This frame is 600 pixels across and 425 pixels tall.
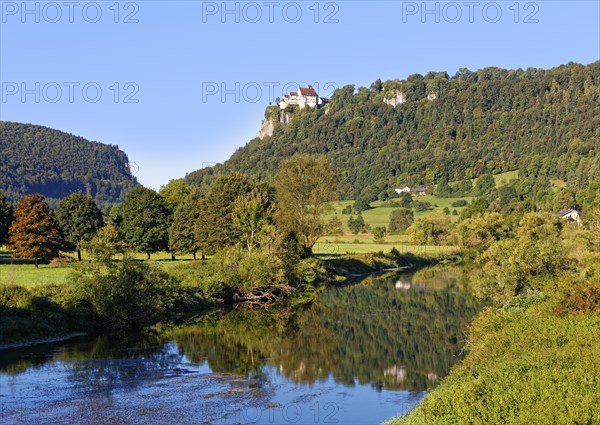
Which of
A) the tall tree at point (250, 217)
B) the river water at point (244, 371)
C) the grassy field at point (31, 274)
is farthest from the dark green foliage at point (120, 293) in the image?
the tall tree at point (250, 217)

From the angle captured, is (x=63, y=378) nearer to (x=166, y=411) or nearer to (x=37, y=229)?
(x=166, y=411)

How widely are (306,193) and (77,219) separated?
25.4m

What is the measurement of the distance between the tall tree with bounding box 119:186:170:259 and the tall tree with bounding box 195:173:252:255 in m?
7.90

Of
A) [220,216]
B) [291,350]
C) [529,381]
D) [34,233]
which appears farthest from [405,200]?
[529,381]

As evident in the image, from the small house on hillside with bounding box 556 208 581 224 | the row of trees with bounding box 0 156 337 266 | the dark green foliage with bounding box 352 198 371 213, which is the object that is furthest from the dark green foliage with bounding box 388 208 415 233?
the row of trees with bounding box 0 156 337 266

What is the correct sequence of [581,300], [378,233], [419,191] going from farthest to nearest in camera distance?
[419,191]
[378,233]
[581,300]

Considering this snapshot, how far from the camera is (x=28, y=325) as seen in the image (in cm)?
3553

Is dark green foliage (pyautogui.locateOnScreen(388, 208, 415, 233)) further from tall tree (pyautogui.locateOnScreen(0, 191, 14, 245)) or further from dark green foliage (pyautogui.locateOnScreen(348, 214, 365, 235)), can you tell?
tall tree (pyautogui.locateOnScreen(0, 191, 14, 245))

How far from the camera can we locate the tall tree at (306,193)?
74.4m

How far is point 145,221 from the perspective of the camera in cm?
8006

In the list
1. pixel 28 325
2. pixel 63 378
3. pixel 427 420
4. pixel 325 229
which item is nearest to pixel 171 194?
pixel 325 229

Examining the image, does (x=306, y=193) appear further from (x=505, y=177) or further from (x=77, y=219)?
(x=505, y=177)

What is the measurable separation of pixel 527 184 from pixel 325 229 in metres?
101

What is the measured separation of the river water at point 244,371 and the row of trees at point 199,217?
20446 millimetres
